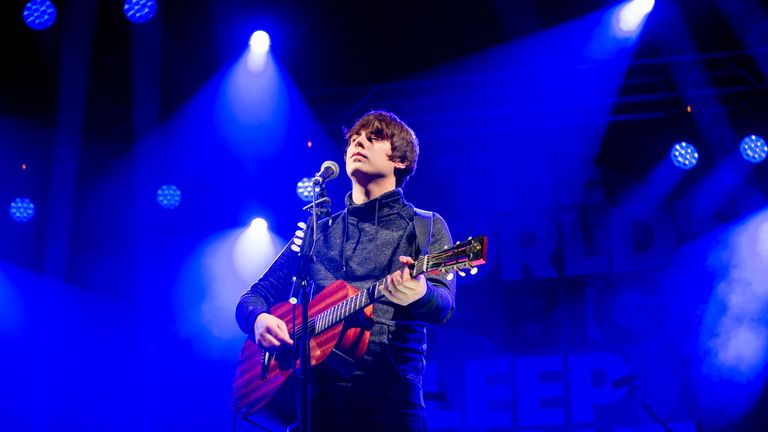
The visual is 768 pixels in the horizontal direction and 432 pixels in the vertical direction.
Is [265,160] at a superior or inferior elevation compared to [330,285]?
superior

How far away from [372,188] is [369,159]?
0.16 meters

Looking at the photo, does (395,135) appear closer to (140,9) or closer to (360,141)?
(360,141)

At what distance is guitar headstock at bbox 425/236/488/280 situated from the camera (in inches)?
104

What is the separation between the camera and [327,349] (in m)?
2.97

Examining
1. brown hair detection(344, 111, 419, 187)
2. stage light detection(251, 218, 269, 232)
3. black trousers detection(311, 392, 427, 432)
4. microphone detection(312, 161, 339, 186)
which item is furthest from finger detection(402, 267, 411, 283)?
stage light detection(251, 218, 269, 232)

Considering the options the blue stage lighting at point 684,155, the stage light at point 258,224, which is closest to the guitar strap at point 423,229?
the stage light at point 258,224

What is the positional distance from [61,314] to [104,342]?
0.62m

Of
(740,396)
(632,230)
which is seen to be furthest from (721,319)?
(632,230)

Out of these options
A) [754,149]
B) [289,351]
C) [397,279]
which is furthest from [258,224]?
[754,149]

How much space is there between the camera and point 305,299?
2789mm

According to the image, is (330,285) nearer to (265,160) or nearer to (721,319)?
(265,160)

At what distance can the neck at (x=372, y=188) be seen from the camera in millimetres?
3463

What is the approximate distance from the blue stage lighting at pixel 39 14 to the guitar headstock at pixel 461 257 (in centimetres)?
546

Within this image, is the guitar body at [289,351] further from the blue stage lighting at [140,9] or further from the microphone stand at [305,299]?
the blue stage lighting at [140,9]
